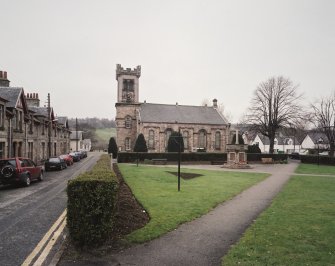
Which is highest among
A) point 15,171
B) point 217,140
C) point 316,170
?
point 217,140

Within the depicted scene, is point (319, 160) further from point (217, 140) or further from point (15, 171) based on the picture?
point (15, 171)

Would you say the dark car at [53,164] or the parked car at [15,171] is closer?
the parked car at [15,171]

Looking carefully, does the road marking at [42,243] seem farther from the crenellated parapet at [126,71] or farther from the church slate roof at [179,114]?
the crenellated parapet at [126,71]

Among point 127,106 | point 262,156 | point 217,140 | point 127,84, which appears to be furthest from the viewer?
point 217,140

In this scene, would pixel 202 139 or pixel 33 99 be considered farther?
pixel 202 139

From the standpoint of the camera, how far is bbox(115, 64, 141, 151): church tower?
55469 mm

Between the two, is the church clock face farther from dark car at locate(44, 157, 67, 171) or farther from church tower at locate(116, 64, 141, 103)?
Answer: dark car at locate(44, 157, 67, 171)

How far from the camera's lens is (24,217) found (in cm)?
1023

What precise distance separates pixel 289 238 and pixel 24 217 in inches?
334

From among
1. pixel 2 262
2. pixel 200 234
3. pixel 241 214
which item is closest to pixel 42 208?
pixel 2 262

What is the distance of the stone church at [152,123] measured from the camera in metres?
55.2

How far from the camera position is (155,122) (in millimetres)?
54844

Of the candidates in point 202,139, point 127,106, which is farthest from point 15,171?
point 202,139

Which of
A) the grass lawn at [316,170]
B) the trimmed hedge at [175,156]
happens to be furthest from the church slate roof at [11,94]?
the grass lawn at [316,170]
